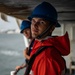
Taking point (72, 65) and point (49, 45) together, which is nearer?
point (49, 45)

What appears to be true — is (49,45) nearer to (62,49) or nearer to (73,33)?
(62,49)

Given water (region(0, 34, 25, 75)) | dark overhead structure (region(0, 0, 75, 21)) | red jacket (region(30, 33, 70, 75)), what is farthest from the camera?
water (region(0, 34, 25, 75))

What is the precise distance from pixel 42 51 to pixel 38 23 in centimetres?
16

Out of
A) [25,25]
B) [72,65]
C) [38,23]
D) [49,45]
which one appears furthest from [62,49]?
[72,65]

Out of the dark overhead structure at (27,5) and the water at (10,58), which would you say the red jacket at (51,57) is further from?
the water at (10,58)

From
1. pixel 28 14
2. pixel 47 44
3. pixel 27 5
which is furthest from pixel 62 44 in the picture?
pixel 28 14

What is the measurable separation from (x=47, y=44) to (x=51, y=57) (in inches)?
3.2

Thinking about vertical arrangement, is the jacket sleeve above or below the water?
above

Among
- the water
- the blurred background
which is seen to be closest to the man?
the blurred background

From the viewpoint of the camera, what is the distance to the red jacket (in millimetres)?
1309

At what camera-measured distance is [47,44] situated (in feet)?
4.47

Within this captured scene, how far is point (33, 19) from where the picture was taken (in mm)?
1452

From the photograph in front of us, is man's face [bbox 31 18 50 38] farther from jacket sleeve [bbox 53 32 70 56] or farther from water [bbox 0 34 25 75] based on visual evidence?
water [bbox 0 34 25 75]

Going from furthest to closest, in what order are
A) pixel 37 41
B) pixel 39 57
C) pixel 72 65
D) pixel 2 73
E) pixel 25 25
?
pixel 2 73 → pixel 72 65 → pixel 25 25 → pixel 37 41 → pixel 39 57
